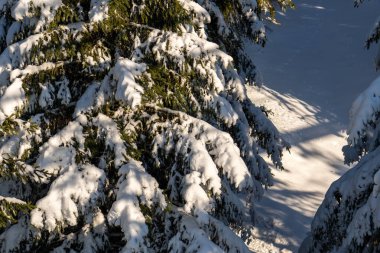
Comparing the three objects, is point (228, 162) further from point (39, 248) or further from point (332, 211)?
point (39, 248)

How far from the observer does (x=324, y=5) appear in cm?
3784

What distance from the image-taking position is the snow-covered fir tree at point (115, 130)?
5074mm

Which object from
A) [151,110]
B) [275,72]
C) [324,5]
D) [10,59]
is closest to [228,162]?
[151,110]

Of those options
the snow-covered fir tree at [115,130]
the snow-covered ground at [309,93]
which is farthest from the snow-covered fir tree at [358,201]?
the snow-covered ground at [309,93]

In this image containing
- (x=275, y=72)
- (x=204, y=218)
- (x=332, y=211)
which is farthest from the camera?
(x=275, y=72)

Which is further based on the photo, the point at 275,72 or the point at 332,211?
the point at 275,72

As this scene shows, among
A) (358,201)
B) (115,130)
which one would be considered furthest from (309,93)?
(115,130)

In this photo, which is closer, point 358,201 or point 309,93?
point 358,201

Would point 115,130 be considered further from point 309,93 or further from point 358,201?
point 309,93

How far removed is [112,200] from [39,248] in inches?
37.6

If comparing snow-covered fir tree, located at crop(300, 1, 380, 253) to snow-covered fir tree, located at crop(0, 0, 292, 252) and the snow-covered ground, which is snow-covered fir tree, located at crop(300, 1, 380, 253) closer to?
snow-covered fir tree, located at crop(0, 0, 292, 252)

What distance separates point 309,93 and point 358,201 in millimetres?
21204

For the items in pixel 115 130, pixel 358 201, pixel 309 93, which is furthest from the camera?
pixel 309 93

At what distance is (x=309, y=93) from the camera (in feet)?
86.8
